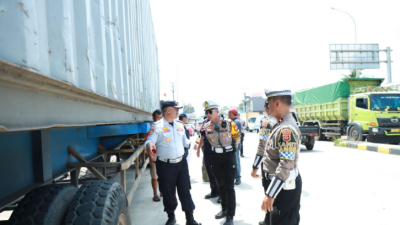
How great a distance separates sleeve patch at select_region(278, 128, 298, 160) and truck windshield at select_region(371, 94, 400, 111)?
11.2 m

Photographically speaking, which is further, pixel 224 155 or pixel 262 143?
pixel 224 155

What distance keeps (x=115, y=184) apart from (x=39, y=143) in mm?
620

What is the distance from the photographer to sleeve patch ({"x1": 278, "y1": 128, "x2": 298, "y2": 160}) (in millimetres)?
2074

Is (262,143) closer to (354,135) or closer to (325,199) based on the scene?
(325,199)

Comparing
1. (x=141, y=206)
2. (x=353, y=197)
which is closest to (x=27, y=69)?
(x=141, y=206)

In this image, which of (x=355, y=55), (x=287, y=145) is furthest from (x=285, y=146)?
(x=355, y=55)

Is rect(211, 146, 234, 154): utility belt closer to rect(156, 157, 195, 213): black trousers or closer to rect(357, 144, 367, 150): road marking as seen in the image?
rect(156, 157, 195, 213): black trousers

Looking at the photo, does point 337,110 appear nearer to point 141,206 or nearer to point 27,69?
point 141,206

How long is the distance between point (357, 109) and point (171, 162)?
11.4m

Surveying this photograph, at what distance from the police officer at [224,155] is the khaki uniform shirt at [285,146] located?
132 centimetres

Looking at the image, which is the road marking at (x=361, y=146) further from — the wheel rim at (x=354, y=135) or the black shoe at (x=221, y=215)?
the black shoe at (x=221, y=215)

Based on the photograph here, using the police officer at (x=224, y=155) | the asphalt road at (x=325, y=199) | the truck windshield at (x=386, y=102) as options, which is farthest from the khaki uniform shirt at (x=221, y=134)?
the truck windshield at (x=386, y=102)

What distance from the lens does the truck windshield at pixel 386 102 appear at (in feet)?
36.3

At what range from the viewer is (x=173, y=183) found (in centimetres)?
331
